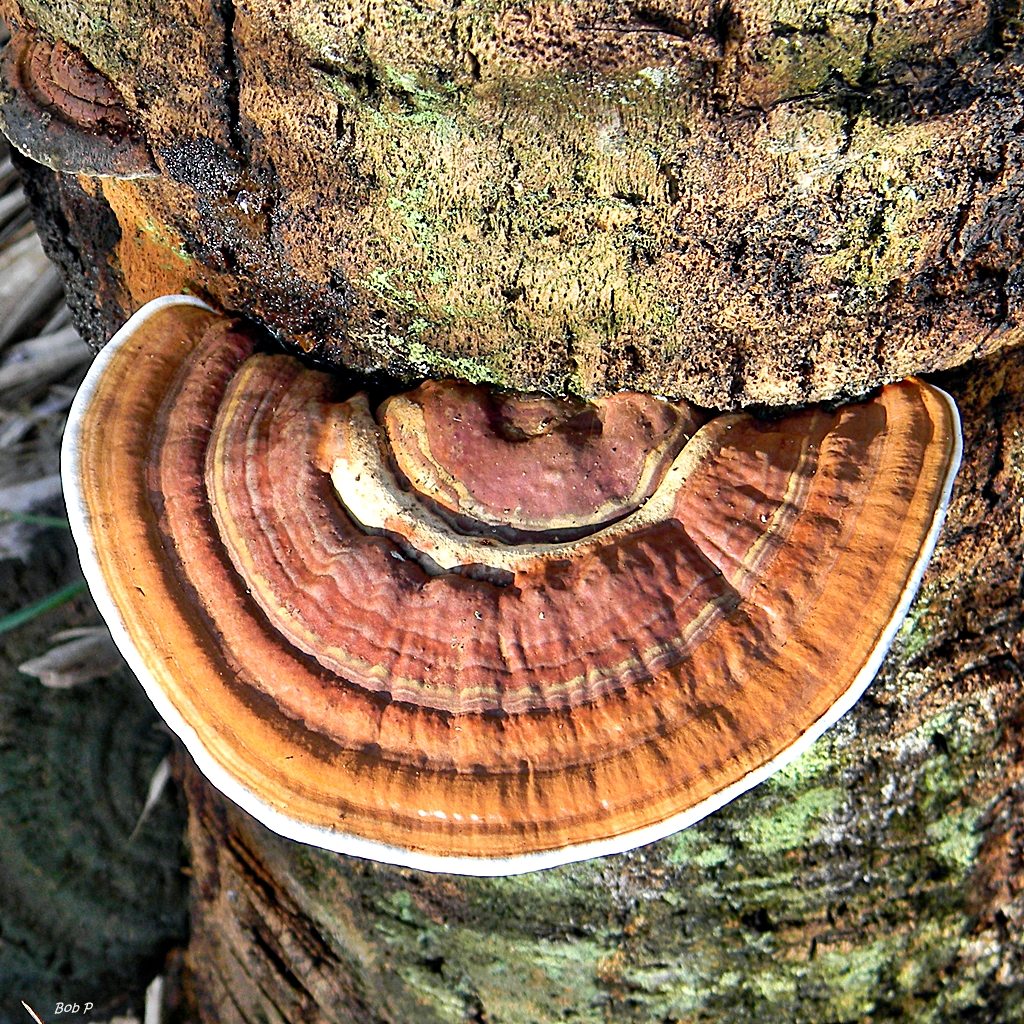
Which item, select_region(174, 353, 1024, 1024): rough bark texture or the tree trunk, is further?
select_region(174, 353, 1024, 1024): rough bark texture

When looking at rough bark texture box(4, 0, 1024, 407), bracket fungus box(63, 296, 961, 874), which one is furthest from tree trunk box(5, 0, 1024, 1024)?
bracket fungus box(63, 296, 961, 874)

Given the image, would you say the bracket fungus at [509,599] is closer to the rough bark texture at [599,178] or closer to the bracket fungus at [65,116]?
the rough bark texture at [599,178]

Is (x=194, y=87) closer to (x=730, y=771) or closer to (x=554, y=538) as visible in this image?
(x=554, y=538)

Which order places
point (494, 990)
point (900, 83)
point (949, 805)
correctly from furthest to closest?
1. point (494, 990)
2. point (949, 805)
3. point (900, 83)

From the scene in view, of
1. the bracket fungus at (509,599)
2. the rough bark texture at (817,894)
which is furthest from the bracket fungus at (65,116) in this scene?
the rough bark texture at (817,894)

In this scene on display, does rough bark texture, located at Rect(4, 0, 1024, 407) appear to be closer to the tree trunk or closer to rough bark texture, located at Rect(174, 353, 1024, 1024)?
the tree trunk

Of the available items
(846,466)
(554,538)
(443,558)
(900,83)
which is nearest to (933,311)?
(846,466)
